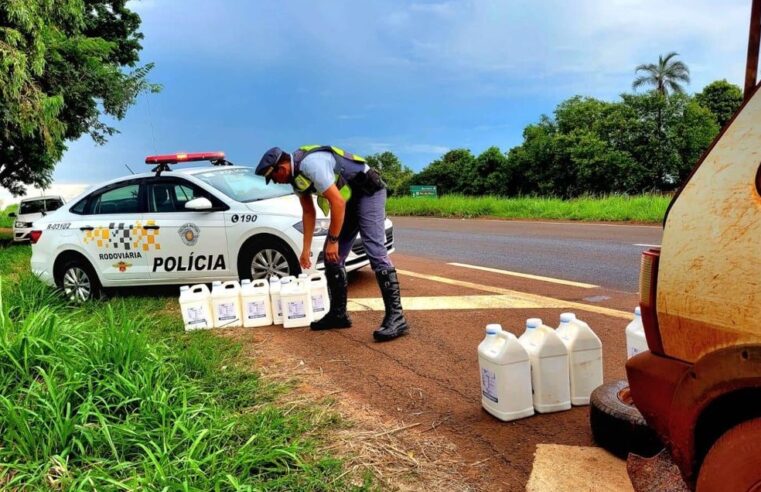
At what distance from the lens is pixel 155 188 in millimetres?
6711

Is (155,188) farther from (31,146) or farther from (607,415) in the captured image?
(31,146)

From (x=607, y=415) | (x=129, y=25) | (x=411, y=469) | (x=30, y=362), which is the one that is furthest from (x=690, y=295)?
(x=129, y=25)

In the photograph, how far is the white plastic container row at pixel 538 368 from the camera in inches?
120

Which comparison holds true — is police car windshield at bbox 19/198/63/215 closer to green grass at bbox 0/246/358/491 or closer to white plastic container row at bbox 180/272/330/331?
white plastic container row at bbox 180/272/330/331

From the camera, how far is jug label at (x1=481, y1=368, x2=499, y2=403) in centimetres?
312

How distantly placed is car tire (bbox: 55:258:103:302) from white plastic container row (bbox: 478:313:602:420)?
5.58m

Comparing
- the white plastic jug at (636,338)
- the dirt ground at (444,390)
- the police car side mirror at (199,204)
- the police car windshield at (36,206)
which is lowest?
the dirt ground at (444,390)

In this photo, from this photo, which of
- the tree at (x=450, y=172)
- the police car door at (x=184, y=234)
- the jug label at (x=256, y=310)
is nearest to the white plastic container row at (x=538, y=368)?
the jug label at (x=256, y=310)

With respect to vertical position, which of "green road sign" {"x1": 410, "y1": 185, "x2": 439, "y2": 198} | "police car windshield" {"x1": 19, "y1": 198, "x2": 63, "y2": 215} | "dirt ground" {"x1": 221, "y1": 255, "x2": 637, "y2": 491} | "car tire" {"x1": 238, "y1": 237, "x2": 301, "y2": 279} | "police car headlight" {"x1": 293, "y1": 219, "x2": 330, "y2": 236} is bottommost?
"dirt ground" {"x1": 221, "y1": 255, "x2": 637, "y2": 491}

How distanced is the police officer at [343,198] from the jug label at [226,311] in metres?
1.03

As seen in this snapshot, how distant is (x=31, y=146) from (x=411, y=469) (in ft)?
60.8

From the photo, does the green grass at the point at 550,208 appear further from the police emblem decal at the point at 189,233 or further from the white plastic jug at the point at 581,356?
the white plastic jug at the point at 581,356

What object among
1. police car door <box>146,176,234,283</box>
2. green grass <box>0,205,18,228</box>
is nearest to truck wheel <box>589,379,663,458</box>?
police car door <box>146,176,234,283</box>

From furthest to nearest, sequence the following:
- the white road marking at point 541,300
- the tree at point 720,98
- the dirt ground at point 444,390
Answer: the tree at point 720,98, the white road marking at point 541,300, the dirt ground at point 444,390
